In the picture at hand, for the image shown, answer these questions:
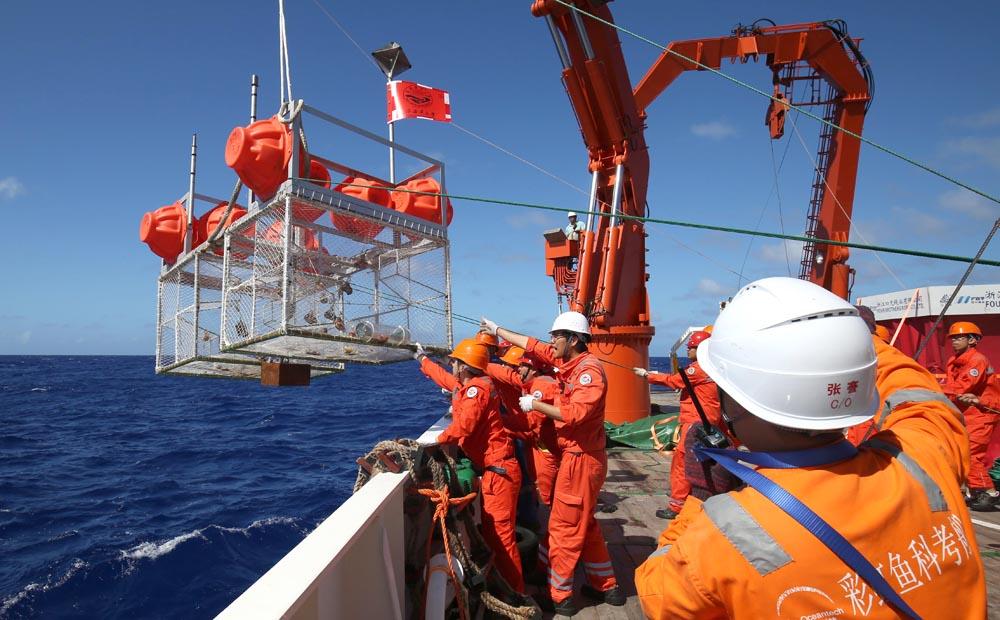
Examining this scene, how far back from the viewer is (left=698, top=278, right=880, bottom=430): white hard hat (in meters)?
1.22

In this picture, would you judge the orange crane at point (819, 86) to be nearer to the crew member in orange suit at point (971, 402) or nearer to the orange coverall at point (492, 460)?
the crew member in orange suit at point (971, 402)

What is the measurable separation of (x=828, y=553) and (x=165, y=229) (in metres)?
6.81

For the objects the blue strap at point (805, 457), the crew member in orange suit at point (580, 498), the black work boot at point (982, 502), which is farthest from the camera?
the black work boot at point (982, 502)

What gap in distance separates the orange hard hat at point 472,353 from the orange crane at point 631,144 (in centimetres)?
528

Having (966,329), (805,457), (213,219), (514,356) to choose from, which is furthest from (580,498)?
(966,329)

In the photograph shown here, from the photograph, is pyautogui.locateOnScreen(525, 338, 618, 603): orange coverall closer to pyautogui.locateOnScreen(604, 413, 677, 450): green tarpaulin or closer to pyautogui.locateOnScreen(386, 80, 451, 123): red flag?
pyautogui.locateOnScreen(386, 80, 451, 123): red flag

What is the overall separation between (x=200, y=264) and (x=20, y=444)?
37.7 feet

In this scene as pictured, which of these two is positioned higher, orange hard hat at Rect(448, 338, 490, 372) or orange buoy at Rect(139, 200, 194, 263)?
orange buoy at Rect(139, 200, 194, 263)

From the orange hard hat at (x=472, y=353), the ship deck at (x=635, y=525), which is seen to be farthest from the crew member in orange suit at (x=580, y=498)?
the orange hard hat at (x=472, y=353)

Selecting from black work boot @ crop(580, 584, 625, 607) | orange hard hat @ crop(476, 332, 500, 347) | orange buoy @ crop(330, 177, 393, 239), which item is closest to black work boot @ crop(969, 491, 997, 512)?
black work boot @ crop(580, 584, 625, 607)

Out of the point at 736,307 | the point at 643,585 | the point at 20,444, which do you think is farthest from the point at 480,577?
the point at 20,444

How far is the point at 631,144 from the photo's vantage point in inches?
378

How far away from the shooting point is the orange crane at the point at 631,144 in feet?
29.2

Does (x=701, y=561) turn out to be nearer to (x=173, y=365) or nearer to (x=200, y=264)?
(x=200, y=264)
